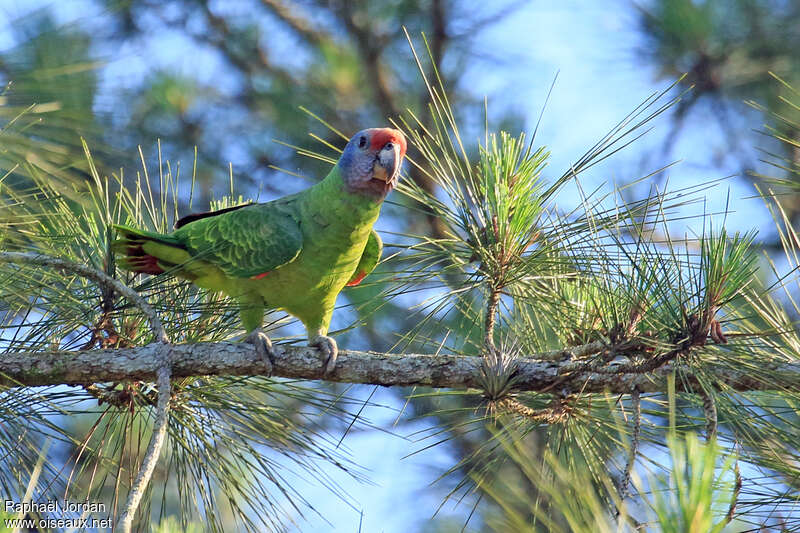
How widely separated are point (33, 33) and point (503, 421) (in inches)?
93.3

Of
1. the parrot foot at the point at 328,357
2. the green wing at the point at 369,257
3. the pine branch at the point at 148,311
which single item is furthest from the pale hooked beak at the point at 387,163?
the pine branch at the point at 148,311

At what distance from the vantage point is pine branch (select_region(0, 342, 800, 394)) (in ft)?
5.78

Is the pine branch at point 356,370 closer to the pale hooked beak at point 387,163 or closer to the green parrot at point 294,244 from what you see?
the green parrot at point 294,244

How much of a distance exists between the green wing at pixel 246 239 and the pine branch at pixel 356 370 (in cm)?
45

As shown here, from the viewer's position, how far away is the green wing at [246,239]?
235 centimetres

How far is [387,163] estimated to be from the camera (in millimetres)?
2340

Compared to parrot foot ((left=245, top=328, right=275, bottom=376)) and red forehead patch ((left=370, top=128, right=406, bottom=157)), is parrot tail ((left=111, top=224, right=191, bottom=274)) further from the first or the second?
red forehead patch ((left=370, top=128, right=406, bottom=157))

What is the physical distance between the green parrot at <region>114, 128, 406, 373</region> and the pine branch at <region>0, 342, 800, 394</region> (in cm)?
40

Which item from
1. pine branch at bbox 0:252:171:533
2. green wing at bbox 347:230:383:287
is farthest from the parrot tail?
green wing at bbox 347:230:383:287

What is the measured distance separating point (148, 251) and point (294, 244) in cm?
46

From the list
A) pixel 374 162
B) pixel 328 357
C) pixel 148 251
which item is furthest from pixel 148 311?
pixel 374 162

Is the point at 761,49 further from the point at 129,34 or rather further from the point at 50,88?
the point at 129,34

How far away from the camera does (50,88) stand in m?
2.72

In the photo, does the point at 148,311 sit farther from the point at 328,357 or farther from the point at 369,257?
the point at 369,257
